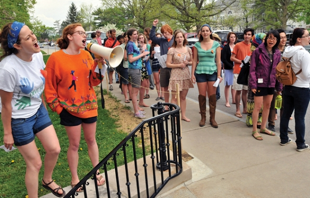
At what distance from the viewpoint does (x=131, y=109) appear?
21.9 feet

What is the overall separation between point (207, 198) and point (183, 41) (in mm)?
3227

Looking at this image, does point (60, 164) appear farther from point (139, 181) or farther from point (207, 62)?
point (207, 62)

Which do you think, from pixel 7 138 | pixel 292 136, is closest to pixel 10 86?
pixel 7 138

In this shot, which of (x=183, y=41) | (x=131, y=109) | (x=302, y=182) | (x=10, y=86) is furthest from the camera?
(x=131, y=109)

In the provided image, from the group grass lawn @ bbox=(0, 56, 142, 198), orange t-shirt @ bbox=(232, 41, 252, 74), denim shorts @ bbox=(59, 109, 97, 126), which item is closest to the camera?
denim shorts @ bbox=(59, 109, 97, 126)

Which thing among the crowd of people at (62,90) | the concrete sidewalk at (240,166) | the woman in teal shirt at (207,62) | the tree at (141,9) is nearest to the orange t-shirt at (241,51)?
the woman in teal shirt at (207,62)

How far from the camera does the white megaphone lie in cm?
280

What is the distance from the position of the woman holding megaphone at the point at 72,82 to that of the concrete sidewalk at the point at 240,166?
1.26 metres

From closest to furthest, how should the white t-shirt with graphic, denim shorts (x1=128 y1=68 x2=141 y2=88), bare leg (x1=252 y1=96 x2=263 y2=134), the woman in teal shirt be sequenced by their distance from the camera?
the white t-shirt with graphic → bare leg (x1=252 y1=96 x2=263 y2=134) → the woman in teal shirt → denim shorts (x1=128 y1=68 x2=141 y2=88)

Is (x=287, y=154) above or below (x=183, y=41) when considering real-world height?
below

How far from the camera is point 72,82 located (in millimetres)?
2895

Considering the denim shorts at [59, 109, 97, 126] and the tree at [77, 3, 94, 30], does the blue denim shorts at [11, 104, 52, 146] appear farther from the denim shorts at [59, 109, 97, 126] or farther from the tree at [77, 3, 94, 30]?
the tree at [77, 3, 94, 30]

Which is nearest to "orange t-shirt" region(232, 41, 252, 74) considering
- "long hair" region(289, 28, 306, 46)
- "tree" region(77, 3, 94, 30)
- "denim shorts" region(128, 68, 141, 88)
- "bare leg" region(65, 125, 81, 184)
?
"long hair" region(289, 28, 306, 46)

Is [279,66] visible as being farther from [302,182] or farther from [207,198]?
[207,198]
